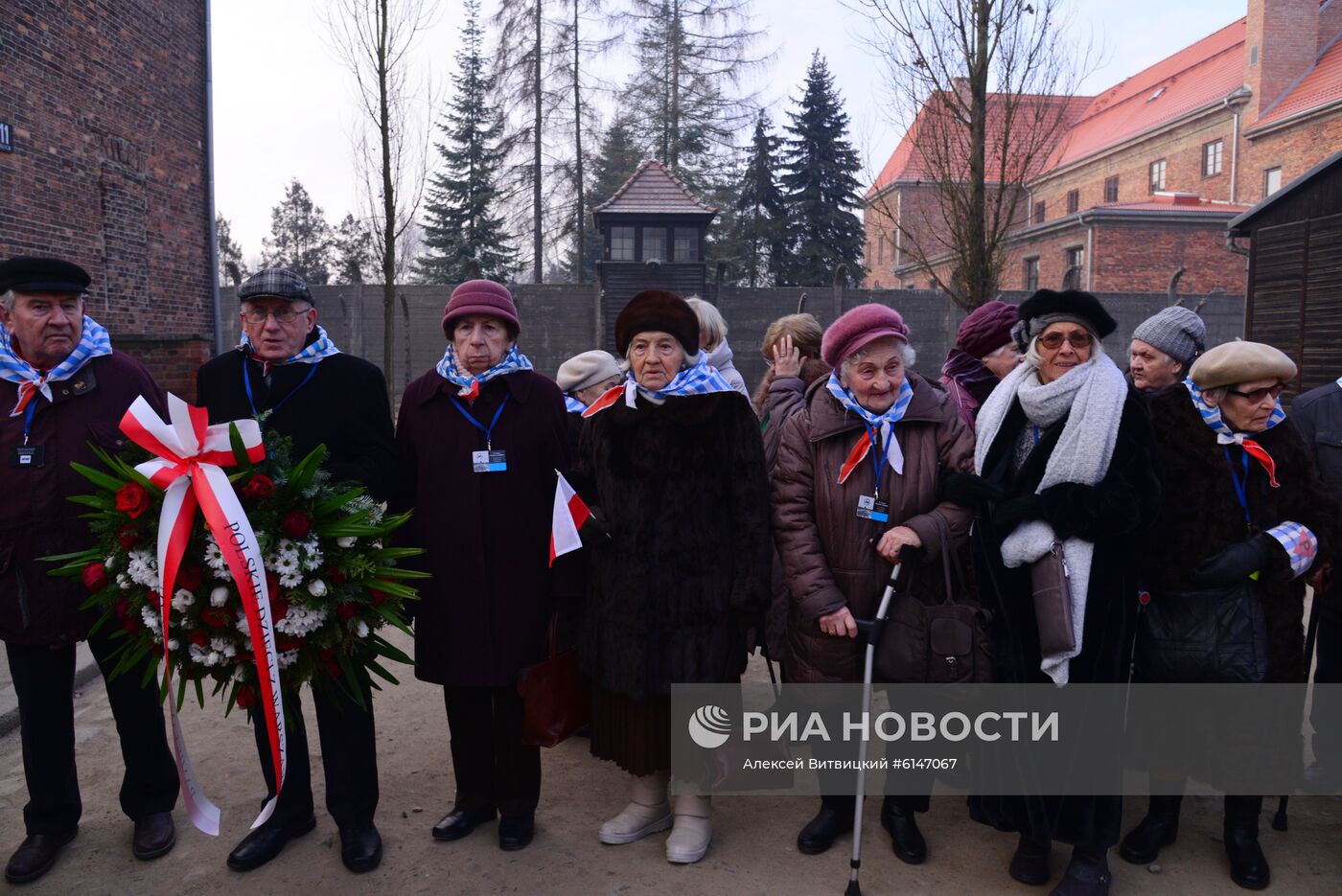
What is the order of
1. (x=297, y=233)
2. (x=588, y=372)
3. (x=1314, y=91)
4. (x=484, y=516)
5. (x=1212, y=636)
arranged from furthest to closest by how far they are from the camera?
(x=297, y=233)
(x=1314, y=91)
(x=588, y=372)
(x=484, y=516)
(x=1212, y=636)

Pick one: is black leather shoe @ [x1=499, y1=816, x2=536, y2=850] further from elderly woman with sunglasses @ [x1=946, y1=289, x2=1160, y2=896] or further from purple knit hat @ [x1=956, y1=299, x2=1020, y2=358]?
purple knit hat @ [x1=956, y1=299, x2=1020, y2=358]

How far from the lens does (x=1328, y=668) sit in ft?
12.5

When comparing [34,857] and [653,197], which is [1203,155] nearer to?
[653,197]

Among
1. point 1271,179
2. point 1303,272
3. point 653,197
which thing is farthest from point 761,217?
point 1303,272

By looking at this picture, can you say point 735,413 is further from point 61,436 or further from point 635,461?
point 61,436

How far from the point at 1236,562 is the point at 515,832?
278cm

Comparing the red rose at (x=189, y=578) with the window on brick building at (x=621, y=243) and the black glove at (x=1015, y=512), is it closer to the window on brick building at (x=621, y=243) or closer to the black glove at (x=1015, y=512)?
the black glove at (x=1015, y=512)

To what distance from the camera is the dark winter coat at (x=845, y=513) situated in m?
3.28

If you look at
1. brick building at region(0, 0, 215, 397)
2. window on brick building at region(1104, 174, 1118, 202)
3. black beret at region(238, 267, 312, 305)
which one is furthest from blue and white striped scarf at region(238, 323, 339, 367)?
window on brick building at region(1104, 174, 1118, 202)

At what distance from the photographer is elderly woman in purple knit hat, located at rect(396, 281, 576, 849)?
3.42 metres

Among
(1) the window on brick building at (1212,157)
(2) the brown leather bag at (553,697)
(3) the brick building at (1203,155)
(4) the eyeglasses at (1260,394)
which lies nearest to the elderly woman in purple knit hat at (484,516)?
(2) the brown leather bag at (553,697)

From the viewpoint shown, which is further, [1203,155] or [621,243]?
[1203,155]

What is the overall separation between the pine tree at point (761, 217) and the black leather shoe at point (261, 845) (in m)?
30.7

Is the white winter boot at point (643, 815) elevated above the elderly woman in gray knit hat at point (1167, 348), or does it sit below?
below
